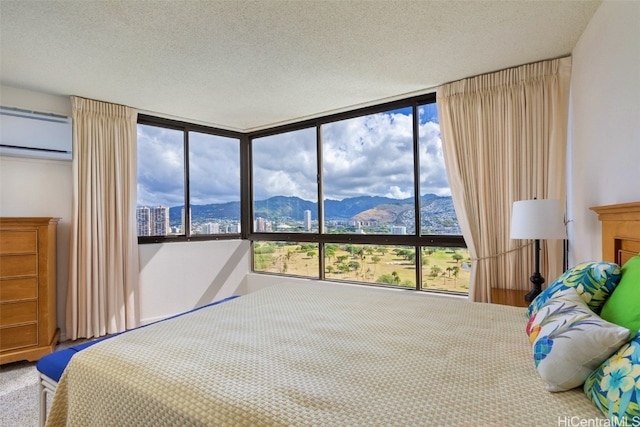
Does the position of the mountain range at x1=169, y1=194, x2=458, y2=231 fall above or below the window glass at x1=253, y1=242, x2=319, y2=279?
above

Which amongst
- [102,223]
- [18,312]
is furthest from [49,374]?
[102,223]

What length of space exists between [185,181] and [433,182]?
9.84 feet

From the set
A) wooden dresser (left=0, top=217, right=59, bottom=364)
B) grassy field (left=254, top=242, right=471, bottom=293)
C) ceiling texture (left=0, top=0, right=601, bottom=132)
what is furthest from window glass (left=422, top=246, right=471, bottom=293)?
wooden dresser (left=0, top=217, right=59, bottom=364)

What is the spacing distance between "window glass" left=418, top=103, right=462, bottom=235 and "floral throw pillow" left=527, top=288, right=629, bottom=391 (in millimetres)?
2181

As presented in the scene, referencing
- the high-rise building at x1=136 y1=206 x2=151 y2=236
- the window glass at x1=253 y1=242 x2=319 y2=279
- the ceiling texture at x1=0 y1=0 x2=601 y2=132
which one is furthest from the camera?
the window glass at x1=253 y1=242 x2=319 y2=279

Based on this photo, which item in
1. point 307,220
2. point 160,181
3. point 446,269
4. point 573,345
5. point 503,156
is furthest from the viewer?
point 307,220

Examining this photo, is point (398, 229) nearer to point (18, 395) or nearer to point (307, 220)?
point (307, 220)

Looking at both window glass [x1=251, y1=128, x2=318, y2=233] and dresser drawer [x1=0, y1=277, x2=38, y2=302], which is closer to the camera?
dresser drawer [x1=0, y1=277, x2=38, y2=302]

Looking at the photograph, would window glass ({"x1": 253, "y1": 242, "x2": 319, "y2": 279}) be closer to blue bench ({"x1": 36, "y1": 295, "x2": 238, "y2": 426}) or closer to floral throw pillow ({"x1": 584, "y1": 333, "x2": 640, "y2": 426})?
blue bench ({"x1": 36, "y1": 295, "x2": 238, "y2": 426})

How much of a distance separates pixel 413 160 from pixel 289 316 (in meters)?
2.30

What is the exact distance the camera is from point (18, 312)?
2.65 meters

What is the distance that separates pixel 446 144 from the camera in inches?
119

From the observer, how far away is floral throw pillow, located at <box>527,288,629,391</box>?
856mm

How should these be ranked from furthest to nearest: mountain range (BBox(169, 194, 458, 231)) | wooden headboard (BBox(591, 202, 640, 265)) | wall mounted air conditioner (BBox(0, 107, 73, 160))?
mountain range (BBox(169, 194, 458, 231)) < wall mounted air conditioner (BBox(0, 107, 73, 160)) < wooden headboard (BBox(591, 202, 640, 265))
